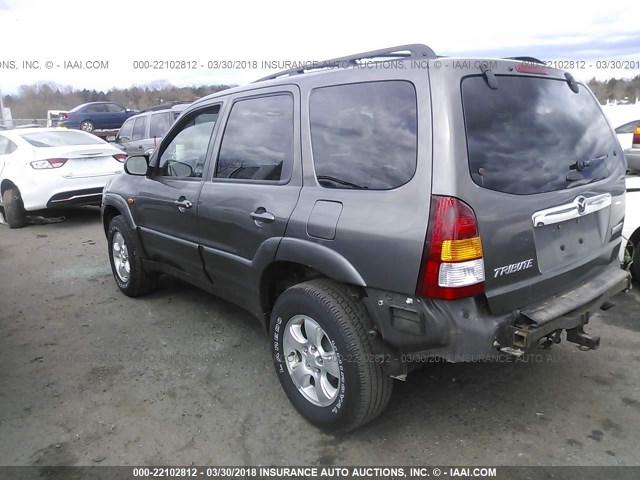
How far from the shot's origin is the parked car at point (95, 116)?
21828mm

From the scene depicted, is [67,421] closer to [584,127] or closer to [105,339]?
[105,339]

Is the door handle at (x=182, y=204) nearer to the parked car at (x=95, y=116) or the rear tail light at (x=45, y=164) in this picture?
the rear tail light at (x=45, y=164)

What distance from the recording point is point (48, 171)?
823 centimetres

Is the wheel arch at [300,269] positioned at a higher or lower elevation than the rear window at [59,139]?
lower

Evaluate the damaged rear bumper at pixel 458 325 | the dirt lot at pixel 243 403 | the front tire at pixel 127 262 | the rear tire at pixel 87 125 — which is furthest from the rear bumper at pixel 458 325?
the rear tire at pixel 87 125

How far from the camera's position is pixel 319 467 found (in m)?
2.61

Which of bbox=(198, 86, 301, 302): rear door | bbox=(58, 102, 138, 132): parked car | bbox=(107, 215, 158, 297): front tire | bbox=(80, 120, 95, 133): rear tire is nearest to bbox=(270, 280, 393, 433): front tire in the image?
bbox=(198, 86, 301, 302): rear door

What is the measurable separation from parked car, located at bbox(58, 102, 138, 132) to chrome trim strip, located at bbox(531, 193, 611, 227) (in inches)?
885

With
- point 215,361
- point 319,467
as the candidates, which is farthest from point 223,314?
point 319,467

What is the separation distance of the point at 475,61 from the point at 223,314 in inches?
122

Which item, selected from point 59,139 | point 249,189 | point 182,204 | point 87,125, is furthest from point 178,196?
point 87,125

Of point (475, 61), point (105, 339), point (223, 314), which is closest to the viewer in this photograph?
point (475, 61)

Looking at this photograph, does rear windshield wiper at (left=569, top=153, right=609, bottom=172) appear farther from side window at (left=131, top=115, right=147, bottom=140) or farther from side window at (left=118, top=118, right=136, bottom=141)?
side window at (left=118, top=118, right=136, bottom=141)

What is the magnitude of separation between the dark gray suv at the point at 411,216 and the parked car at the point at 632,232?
1.58m
